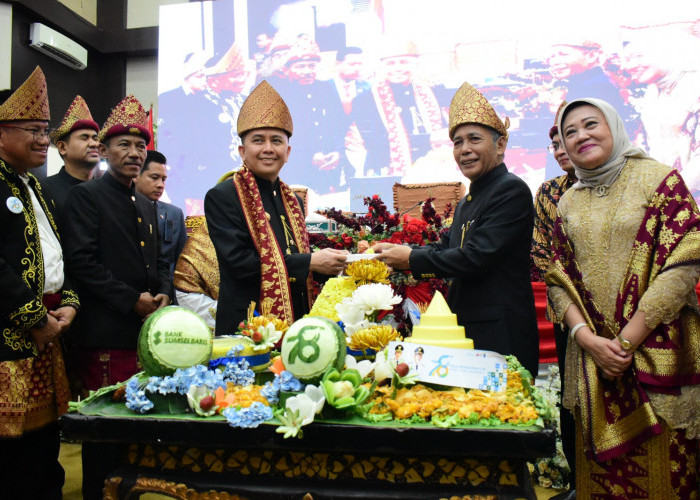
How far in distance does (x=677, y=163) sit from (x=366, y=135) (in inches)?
120

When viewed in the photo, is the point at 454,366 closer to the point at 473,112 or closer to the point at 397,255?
the point at 397,255

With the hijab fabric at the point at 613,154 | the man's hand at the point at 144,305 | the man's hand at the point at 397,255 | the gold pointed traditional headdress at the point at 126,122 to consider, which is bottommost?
the man's hand at the point at 144,305

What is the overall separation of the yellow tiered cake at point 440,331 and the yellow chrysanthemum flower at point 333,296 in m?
0.42

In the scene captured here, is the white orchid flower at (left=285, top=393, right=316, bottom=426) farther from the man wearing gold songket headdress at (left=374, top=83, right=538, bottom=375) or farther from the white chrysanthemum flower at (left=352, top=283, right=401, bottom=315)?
the man wearing gold songket headdress at (left=374, top=83, right=538, bottom=375)

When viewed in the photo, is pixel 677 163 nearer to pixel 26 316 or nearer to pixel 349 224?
pixel 349 224

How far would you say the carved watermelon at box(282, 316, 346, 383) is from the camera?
1177 millimetres

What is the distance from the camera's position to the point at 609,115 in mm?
1897

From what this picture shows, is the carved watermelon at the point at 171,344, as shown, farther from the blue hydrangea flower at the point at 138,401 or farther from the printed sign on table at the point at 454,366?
the printed sign on table at the point at 454,366

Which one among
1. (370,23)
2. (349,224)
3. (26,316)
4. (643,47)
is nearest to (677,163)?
(643,47)

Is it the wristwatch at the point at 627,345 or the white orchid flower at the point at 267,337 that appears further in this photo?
the wristwatch at the point at 627,345

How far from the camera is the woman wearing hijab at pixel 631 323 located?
5.52 feet

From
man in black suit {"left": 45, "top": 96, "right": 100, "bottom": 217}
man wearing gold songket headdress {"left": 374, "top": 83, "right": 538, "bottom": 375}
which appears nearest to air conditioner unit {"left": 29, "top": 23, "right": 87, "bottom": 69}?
man in black suit {"left": 45, "top": 96, "right": 100, "bottom": 217}

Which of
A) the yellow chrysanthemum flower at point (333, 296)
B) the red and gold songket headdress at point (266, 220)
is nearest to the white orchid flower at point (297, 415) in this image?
the yellow chrysanthemum flower at point (333, 296)

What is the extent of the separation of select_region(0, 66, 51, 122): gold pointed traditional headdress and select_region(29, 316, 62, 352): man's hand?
83cm
